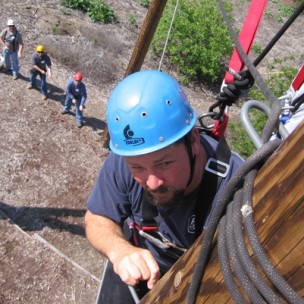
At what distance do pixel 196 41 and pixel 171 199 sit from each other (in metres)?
9.90

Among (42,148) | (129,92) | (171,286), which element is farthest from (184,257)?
(42,148)

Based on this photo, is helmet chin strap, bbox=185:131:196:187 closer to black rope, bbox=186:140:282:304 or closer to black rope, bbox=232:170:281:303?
black rope, bbox=186:140:282:304

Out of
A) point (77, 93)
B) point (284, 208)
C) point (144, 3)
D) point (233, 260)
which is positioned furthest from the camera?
point (144, 3)

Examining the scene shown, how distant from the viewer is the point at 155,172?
2.05 metres

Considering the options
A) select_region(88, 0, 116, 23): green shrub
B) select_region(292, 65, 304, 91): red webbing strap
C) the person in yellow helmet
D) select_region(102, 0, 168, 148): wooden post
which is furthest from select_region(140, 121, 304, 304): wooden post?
select_region(88, 0, 116, 23): green shrub

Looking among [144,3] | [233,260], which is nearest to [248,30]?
[233,260]

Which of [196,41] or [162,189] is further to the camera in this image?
Result: [196,41]

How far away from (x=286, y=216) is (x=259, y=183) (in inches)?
5.6

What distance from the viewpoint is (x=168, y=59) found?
12.0 meters

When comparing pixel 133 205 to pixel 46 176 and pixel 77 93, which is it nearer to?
pixel 46 176

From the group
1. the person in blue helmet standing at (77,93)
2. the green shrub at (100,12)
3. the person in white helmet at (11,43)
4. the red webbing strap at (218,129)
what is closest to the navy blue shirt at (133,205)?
the red webbing strap at (218,129)

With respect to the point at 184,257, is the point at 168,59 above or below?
below

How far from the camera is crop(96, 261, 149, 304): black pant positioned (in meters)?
2.83

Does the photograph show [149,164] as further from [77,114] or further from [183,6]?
[183,6]
